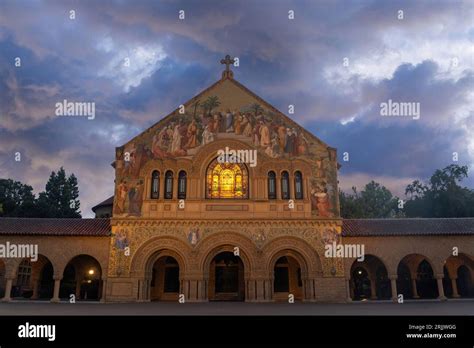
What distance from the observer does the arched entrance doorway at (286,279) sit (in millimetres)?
26641

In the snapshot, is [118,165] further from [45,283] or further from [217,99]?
[45,283]

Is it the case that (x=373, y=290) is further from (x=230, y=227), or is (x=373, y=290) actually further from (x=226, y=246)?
(x=230, y=227)

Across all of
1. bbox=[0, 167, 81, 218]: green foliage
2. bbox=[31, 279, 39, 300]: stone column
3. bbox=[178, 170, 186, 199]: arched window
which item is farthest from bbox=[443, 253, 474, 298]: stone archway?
bbox=[0, 167, 81, 218]: green foliage

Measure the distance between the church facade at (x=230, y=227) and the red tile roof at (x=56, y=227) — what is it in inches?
3.4

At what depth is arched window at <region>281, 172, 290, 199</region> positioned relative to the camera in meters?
25.5

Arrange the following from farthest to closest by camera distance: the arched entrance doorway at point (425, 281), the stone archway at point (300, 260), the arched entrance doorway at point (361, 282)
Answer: the arched entrance doorway at point (361, 282) < the arched entrance doorway at point (425, 281) < the stone archway at point (300, 260)

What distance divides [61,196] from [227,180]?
34.3 metres

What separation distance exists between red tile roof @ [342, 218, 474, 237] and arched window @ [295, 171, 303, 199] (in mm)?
3616

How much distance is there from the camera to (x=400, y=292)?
95.0ft
